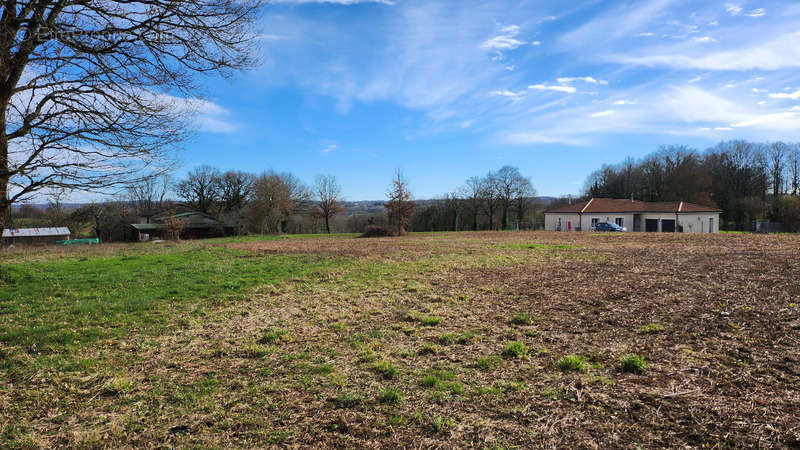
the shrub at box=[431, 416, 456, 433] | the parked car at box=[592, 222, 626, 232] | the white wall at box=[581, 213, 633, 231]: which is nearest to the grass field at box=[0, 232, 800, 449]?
the shrub at box=[431, 416, 456, 433]

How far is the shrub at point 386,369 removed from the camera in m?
4.57

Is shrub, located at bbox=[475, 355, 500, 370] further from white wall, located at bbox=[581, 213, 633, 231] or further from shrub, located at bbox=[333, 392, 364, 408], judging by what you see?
white wall, located at bbox=[581, 213, 633, 231]

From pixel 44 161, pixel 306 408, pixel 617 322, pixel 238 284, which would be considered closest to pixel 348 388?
pixel 306 408

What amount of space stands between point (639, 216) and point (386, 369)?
2053 inches

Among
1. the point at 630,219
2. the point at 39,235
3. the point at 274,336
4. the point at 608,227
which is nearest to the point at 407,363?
the point at 274,336

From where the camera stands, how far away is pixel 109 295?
8414 mm

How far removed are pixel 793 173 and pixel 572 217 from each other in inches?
1571

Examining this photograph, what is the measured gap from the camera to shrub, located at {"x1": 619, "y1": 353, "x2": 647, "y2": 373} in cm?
440

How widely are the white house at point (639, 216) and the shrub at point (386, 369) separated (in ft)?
154

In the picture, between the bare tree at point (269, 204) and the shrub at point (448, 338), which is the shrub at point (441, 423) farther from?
the bare tree at point (269, 204)

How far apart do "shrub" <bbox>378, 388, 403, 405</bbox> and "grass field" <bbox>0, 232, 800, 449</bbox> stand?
0.02 meters

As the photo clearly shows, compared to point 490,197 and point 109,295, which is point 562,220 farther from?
point 109,295

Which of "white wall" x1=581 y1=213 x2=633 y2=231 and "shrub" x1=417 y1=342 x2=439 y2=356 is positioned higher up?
"white wall" x1=581 y1=213 x2=633 y2=231

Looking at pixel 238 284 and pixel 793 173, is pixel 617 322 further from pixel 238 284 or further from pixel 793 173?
pixel 793 173
